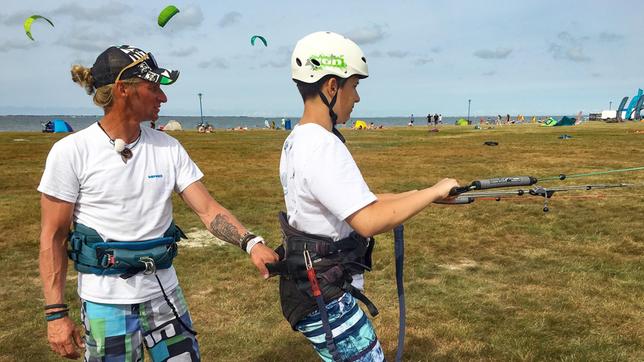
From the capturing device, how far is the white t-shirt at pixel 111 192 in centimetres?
291

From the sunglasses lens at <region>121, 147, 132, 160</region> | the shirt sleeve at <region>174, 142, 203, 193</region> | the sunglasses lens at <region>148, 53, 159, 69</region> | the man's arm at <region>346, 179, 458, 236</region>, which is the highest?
the sunglasses lens at <region>148, 53, 159, 69</region>

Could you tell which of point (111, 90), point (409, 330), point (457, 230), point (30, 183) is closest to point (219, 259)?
point (409, 330)

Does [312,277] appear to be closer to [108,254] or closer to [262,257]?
[262,257]

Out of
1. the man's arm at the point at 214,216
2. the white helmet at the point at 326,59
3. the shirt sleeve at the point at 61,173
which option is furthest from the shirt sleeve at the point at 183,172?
the white helmet at the point at 326,59

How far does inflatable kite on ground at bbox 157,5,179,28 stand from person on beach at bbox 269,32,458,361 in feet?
15.5

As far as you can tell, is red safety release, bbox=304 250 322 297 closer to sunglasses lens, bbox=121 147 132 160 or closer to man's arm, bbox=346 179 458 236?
man's arm, bbox=346 179 458 236

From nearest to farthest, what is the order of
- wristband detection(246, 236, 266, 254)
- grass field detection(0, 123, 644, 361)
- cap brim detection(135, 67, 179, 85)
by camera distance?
cap brim detection(135, 67, 179, 85)
wristband detection(246, 236, 266, 254)
grass field detection(0, 123, 644, 361)

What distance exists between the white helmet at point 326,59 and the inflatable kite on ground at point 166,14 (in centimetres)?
474

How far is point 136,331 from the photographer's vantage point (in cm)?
317

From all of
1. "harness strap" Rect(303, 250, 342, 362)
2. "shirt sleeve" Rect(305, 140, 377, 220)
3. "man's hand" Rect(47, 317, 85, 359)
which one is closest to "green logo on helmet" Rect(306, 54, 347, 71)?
"shirt sleeve" Rect(305, 140, 377, 220)

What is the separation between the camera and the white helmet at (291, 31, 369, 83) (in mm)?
2797

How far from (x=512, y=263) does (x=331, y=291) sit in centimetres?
698

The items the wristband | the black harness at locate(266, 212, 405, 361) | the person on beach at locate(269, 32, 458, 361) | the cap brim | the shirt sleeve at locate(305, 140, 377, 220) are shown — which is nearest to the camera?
the shirt sleeve at locate(305, 140, 377, 220)

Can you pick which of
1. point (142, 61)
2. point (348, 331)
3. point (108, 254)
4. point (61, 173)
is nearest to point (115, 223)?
point (108, 254)
